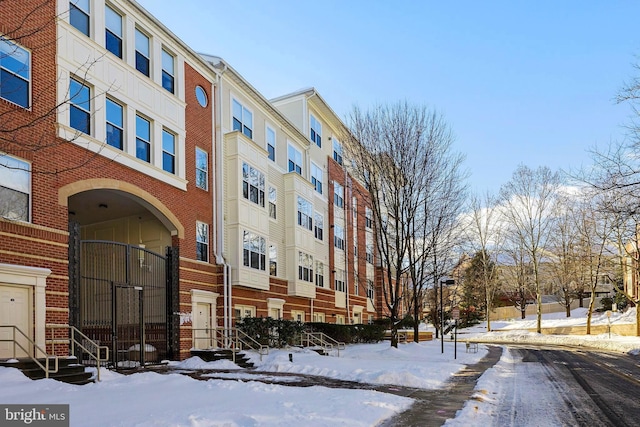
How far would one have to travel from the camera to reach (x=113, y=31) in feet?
57.1

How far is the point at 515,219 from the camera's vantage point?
47.8m

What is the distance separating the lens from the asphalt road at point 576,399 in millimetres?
9441

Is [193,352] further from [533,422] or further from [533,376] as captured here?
[533,422]

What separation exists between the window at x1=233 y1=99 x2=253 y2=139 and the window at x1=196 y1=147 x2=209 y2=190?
2.84 metres

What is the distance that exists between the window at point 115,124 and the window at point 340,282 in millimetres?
21784

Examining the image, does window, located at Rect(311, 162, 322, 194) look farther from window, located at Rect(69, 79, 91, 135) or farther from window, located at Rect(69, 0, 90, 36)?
window, located at Rect(69, 0, 90, 36)

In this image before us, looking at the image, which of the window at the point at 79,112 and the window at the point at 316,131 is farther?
the window at the point at 316,131

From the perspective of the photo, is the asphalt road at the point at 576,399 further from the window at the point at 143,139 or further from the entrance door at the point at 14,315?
the window at the point at 143,139

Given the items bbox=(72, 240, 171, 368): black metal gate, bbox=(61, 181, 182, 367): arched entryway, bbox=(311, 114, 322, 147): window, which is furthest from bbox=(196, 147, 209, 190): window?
bbox=(311, 114, 322, 147): window

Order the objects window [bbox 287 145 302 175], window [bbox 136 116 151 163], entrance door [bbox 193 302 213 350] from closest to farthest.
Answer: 1. window [bbox 136 116 151 163]
2. entrance door [bbox 193 302 213 350]
3. window [bbox 287 145 302 175]

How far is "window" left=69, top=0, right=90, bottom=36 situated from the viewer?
15686 mm

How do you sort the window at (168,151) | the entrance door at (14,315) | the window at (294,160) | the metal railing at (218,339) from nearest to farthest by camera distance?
the entrance door at (14,315) < the window at (168,151) < the metal railing at (218,339) < the window at (294,160)

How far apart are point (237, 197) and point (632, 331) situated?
34036 mm

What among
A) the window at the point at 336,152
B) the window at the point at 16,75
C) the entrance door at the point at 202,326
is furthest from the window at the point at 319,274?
the window at the point at 16,75
